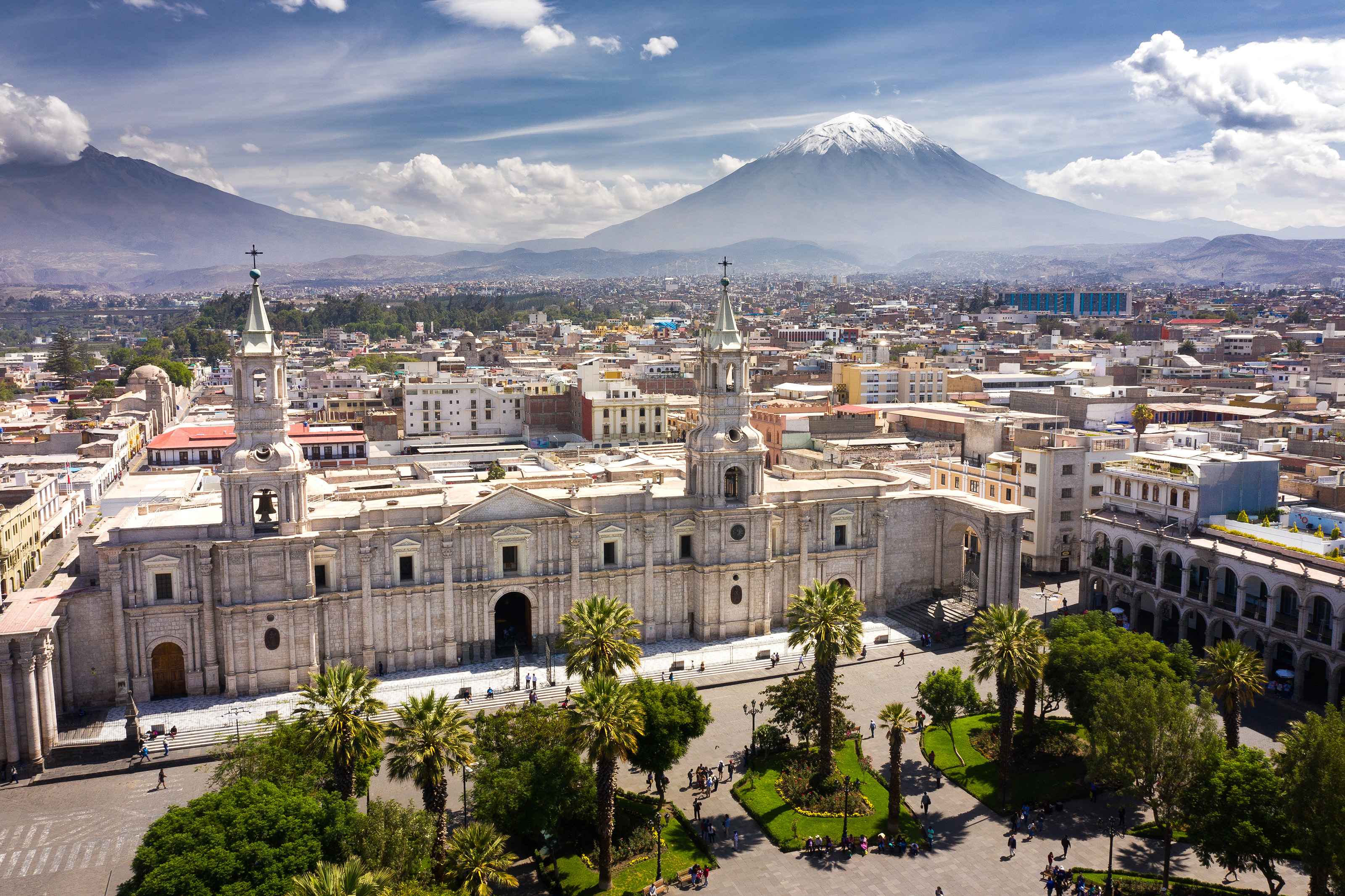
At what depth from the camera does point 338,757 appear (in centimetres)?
3155

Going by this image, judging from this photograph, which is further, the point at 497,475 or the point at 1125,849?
the point at 497,475

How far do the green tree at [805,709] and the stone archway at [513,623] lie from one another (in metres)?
16.4

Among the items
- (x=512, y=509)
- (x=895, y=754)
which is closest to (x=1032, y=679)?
(x=895, y=754)

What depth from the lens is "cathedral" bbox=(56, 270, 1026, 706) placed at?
152 ft

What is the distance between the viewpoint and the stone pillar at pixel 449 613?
5028cm

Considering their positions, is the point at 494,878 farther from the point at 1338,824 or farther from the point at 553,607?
the point at 1338,824

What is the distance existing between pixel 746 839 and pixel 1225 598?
1196 inches

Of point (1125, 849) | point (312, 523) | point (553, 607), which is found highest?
point (312, 523)

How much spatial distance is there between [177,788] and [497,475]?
3740 centimetres

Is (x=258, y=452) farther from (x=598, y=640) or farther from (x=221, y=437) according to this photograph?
(x=221, y=437)

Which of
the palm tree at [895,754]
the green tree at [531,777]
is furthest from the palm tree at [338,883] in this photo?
the palm tree at [895,754]

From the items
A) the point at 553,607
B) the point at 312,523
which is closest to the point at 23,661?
the point at 312,523

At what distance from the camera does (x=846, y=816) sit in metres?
36.0

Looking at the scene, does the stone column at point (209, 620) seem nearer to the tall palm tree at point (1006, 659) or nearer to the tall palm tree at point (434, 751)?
the tall palm tree at point (434, 751)
